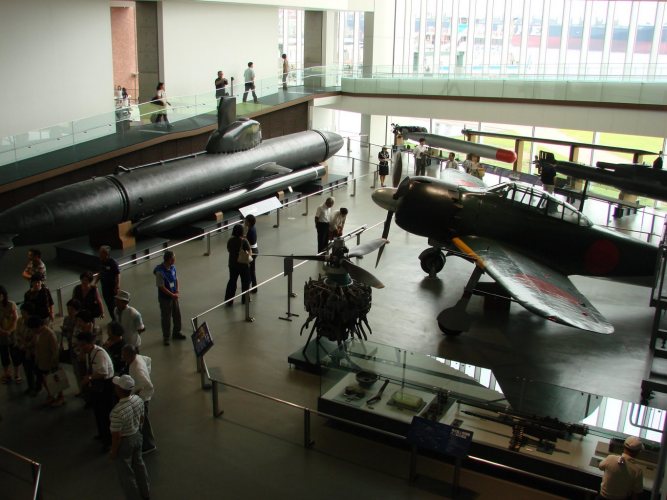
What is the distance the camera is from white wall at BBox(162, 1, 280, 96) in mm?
22562

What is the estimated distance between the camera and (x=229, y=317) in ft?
36.7

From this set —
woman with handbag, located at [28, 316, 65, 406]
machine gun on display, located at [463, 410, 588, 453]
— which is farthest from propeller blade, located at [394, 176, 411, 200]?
woman with handbag, located at [28, 316, 65, 406]

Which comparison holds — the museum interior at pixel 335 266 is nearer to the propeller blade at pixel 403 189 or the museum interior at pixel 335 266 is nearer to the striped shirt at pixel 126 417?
the propeller blade at pixel 403 189

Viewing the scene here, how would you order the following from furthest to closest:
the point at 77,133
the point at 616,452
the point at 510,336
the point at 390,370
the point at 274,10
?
the point at 274,10 < the point at 77,133 < the point at 510,336 < the point at 390,370 < the point at 616,452

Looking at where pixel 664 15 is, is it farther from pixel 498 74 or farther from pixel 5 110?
pixel 5 110

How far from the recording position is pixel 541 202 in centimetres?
1141

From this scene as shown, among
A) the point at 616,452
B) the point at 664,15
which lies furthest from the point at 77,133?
Answer: the point at 664,15

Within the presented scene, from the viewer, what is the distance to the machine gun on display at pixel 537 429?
6930 millimetres

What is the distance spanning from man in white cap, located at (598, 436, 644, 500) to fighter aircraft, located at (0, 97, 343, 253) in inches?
412

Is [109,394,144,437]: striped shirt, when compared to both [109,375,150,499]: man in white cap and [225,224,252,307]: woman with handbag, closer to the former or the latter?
[109,375,150,499]: man in white cap

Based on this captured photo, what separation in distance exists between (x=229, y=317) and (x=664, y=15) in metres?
21.6

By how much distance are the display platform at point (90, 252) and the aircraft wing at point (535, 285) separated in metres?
6.66

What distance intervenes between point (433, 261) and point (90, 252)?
7.10 meters

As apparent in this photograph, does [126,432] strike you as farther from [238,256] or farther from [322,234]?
[322,234]
